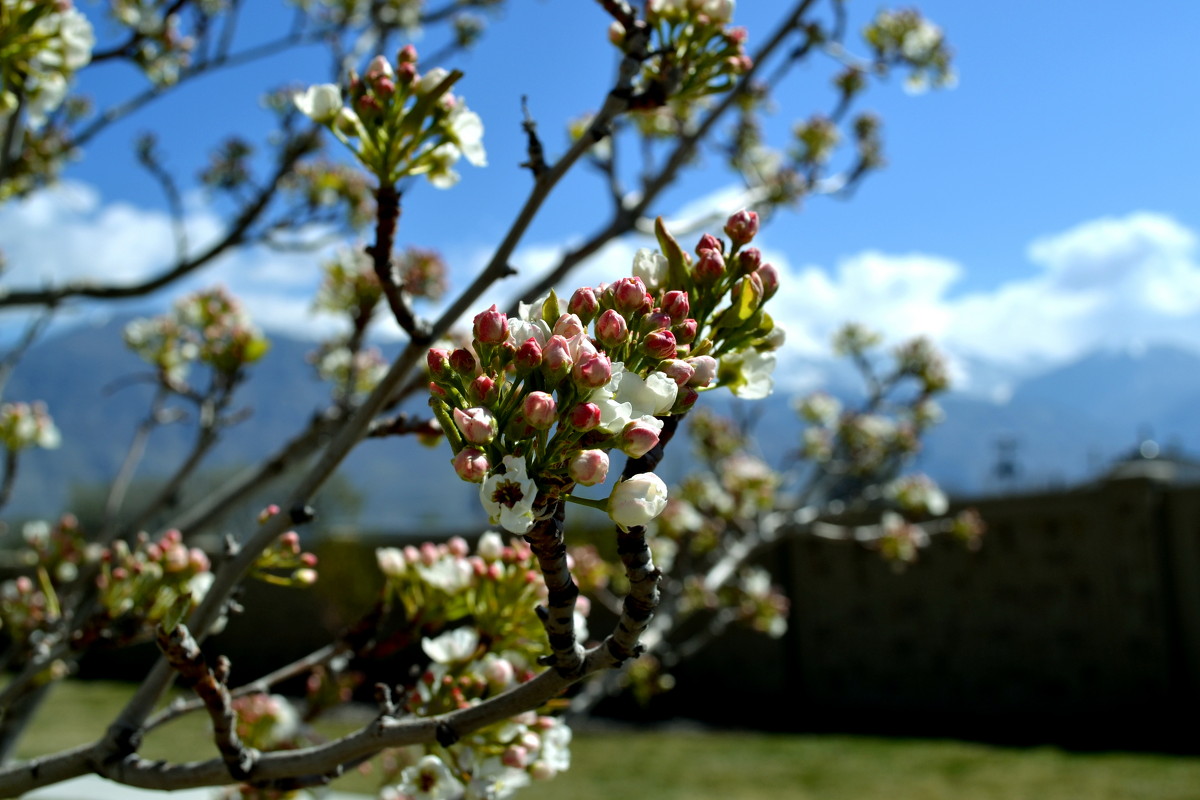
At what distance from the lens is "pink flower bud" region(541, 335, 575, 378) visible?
2.47 feet

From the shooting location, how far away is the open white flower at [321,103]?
4.25 feet

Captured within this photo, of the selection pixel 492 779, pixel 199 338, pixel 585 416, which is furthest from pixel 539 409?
pixel 199 338

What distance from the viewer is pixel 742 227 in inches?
39.1

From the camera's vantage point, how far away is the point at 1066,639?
761 cm

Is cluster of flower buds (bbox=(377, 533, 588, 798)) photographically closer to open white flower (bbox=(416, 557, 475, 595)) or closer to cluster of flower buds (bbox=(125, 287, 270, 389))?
open white flower (bbox=(416, 557, 475, 595))

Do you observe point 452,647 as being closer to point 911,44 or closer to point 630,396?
point 630,396

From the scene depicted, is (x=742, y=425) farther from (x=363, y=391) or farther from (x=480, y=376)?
(x=480, y=376)

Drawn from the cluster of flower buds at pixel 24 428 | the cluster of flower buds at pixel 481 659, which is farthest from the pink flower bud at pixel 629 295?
the cluster of flower buds at pixel 24 428

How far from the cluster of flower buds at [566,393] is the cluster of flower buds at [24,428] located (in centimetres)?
253

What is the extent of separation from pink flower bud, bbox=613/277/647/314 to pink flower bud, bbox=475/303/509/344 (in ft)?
0.38

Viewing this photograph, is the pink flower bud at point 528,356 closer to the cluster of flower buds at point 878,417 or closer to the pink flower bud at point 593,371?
the pink flower bud at point 593,371

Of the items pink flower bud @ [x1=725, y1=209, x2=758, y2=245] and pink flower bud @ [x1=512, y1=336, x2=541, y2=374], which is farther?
pink flower bud @ [x1=725, y1=209, x2=758, y2=245]

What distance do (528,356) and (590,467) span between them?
105 mm

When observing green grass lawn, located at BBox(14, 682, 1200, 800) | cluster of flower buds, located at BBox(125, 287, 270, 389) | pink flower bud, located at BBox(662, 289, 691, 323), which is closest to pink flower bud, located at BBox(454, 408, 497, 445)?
pink flower bud, located at BBox(662, 289, 691, 323)
